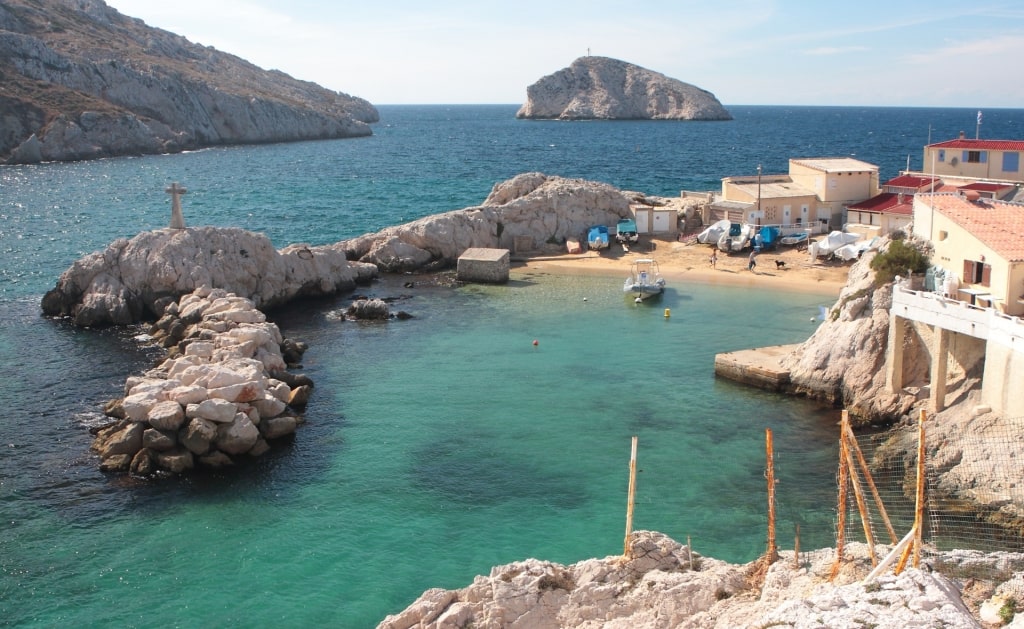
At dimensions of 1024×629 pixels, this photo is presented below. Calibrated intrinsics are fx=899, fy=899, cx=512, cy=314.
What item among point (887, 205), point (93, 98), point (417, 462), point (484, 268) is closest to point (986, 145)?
point (887, 205)

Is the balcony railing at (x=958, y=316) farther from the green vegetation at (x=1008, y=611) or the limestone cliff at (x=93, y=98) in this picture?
the limestone cliff at (x=93, y=98)

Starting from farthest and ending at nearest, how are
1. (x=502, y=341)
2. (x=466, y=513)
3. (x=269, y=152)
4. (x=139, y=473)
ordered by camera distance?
(x=269, y=152)
(x=502, y=341)
(x=139, y=473)
(x=466, y=513)

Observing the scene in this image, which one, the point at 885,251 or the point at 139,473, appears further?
the point at 885,251

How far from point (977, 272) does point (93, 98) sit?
158m

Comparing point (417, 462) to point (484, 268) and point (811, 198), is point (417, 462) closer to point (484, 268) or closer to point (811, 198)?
point (484, 268)

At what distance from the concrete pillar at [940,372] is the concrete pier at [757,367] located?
6.87 meters

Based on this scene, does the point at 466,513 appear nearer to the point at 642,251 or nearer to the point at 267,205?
the point at 642,251

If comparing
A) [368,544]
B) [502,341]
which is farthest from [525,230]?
[368,544]

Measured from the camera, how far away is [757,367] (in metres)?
37.9

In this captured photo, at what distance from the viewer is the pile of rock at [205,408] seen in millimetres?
30391

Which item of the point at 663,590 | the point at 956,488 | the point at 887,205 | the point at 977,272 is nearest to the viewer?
the point at 663,590

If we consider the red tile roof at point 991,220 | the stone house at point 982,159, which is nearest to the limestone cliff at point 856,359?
the red tile roof at point 991,220

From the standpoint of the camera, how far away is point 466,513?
27.0 meters

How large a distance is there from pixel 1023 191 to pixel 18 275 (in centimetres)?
6072
